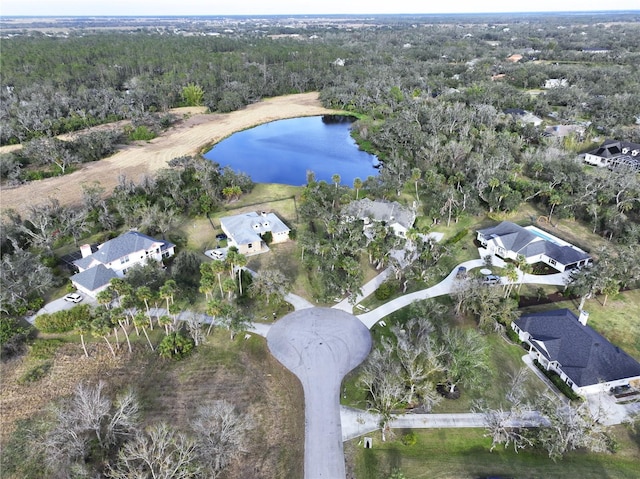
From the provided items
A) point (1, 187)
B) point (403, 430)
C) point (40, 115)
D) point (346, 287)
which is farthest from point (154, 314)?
point (40, 115)

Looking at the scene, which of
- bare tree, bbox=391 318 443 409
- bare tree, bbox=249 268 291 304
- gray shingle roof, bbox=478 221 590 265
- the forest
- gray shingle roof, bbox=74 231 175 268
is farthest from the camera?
gray shingle roof, bbox=478 221 590 265

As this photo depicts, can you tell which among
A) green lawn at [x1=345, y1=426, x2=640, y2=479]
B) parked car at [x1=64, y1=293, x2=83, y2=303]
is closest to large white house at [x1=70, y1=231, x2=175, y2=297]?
parked car at [x1=64, y1=293, x2=83, y2=303]

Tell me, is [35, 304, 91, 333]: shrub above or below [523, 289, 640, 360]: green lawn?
above

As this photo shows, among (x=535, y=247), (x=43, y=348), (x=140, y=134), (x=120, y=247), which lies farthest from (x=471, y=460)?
(x=140, y=134)

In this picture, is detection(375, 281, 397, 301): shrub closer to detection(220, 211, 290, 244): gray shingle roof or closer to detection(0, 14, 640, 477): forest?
detection(0, 14, 640, 477): forest

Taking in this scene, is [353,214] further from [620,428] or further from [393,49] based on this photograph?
[393,49]

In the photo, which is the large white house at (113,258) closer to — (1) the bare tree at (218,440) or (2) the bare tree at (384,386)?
(1) the bare tree at (218,440)
